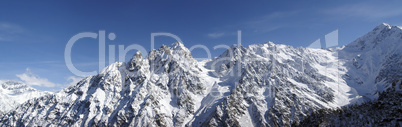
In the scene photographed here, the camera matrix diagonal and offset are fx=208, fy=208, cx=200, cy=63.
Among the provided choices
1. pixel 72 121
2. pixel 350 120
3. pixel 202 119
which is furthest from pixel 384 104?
pixel 72 121

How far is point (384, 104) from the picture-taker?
74375 mm

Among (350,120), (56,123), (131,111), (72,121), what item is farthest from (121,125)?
(350,120)

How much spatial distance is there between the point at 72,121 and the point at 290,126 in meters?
199

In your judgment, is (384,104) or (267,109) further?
(267,109)

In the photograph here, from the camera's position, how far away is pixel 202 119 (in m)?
190

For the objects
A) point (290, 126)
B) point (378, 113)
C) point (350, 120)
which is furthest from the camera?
point (290, 126)

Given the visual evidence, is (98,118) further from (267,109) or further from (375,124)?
(375,124)

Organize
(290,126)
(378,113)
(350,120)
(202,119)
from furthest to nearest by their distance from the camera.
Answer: (202,119) < (290,126) < (350,120) < (378,113)

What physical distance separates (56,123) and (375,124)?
238m

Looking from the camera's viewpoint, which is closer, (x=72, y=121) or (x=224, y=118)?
(x=224, y=118)

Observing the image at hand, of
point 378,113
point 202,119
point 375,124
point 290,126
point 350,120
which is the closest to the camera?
point 375,124

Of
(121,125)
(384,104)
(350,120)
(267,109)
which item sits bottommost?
(121,125)

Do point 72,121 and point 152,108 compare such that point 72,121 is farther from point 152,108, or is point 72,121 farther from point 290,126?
point 290,126

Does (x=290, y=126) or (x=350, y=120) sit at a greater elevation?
(x=350, y=120)
